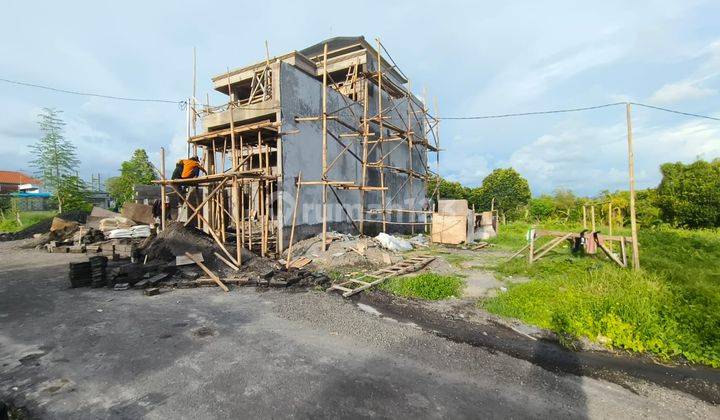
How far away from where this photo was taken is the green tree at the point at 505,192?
29672 millimetres

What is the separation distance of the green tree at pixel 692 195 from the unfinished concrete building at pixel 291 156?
16315 mm

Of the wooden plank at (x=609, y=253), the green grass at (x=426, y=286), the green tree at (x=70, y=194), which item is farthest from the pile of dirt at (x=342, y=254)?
the green tree at (x=70, y=194)

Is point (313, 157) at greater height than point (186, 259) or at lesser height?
greater

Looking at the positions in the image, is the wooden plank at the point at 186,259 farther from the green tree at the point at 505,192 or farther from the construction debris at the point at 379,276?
the green tree at the point at 505,192

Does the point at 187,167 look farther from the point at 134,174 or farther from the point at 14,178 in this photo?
the point at 14,178

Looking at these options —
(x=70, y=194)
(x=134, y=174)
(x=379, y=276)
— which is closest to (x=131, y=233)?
(x=379, y=276)

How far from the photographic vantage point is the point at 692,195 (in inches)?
744

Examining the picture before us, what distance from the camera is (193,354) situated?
470cm

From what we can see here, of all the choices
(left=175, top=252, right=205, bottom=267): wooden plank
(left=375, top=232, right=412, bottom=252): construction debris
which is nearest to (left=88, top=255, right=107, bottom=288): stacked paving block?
(left=175, top=252, right=205, bottom=267): wooden plank

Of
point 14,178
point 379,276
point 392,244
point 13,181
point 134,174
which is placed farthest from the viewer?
point 14,178

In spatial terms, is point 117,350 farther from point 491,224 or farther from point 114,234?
point 491,224

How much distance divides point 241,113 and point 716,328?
14175 millimetres

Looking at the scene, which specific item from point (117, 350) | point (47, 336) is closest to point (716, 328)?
point (117, 350)

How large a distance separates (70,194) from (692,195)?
145 feet
